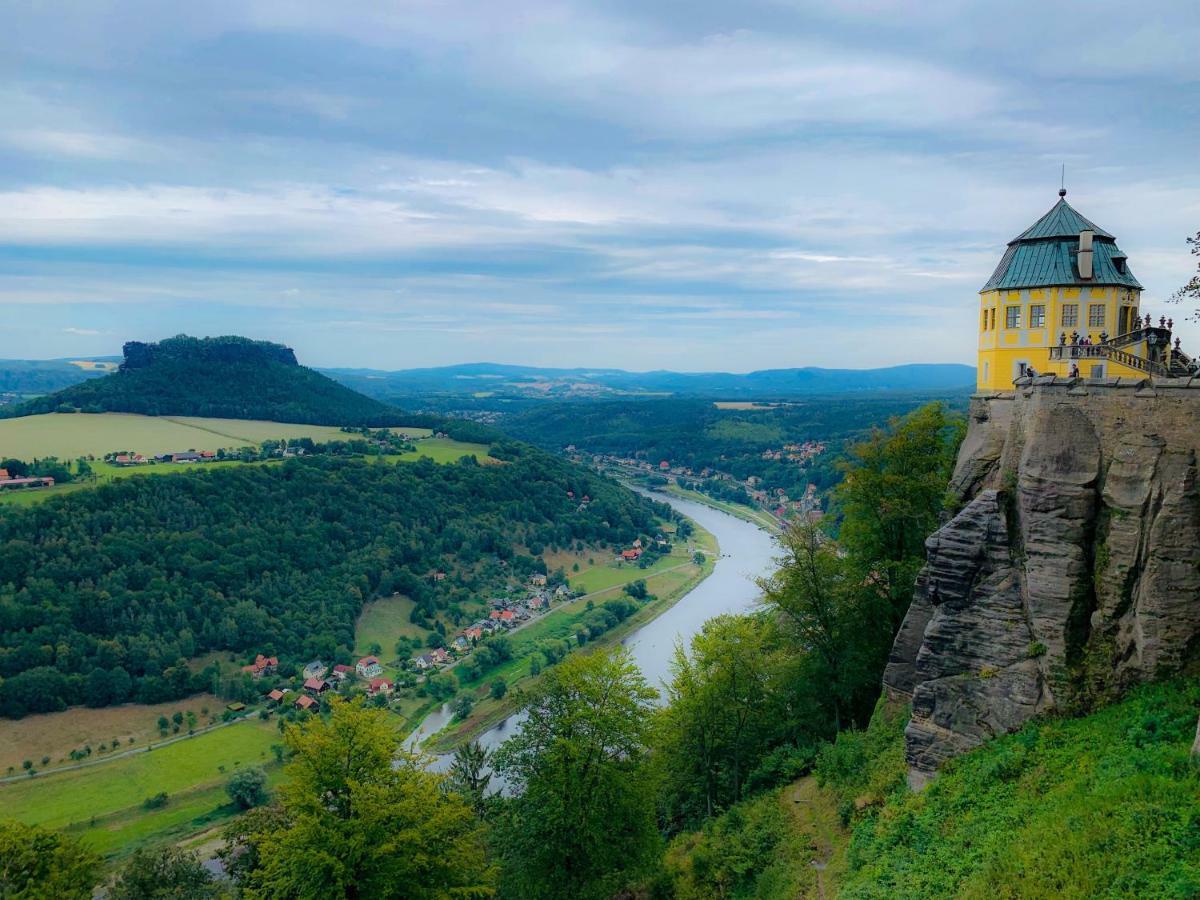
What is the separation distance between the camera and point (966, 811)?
12891 mm

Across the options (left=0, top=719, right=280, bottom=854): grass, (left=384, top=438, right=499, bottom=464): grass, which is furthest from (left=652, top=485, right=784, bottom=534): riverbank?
(left=0, top=719, right=280, bottom=854): grass

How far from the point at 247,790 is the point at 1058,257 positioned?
40512mm

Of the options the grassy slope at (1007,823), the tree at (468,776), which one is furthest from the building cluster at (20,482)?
the grassy slope at (1007,823)

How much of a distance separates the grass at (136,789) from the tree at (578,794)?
26.1 meters

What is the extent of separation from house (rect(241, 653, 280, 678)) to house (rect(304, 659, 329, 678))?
2.07 metres

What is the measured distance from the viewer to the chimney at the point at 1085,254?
17844 millimetres

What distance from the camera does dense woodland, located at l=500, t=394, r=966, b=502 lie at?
119 m

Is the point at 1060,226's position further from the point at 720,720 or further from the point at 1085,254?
the point at 720,720

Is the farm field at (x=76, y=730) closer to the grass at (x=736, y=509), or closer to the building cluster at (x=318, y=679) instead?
the building cluster at (x=318, y=679)

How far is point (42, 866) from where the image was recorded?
65.0 ft

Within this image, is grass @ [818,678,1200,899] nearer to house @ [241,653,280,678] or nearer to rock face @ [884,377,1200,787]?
rock face @ [884,377,1200,787]

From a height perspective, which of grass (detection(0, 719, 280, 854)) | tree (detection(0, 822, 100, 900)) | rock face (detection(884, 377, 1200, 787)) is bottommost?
grass (detection(0, 719, 280, 854))

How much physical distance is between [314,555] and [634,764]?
52029mm

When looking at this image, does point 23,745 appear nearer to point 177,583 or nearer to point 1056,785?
point 177,583
